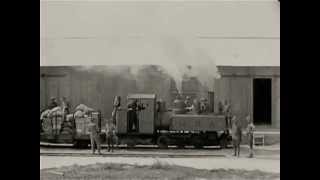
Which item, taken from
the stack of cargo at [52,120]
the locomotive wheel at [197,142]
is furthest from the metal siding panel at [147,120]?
the stack of cargo at [52,120]

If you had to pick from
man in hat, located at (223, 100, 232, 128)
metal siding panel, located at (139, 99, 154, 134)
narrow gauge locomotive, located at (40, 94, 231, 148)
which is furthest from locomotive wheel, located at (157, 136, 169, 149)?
man in hat, located at (223, 100, 232, 128)

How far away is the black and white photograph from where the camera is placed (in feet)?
21.1

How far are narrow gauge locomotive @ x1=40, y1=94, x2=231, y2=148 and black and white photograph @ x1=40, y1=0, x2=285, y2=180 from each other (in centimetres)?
1

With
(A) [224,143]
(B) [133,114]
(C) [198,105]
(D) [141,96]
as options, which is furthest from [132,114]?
(A) [224,143]

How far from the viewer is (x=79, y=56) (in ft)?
21.5

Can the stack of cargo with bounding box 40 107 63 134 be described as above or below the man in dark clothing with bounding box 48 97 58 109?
below

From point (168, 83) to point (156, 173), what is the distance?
3.44ft

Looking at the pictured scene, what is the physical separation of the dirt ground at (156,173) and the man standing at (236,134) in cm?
24

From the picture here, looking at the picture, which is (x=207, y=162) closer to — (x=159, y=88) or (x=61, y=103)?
(x=159, y=88)

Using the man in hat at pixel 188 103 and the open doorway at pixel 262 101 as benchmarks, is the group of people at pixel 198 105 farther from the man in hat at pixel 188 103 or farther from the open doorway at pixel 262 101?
the open doorway at pixel 262 101

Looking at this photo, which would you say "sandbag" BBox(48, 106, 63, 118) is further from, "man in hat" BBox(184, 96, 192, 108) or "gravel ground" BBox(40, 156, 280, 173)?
"man in hat" BBox(184, 96, 192, 108)
